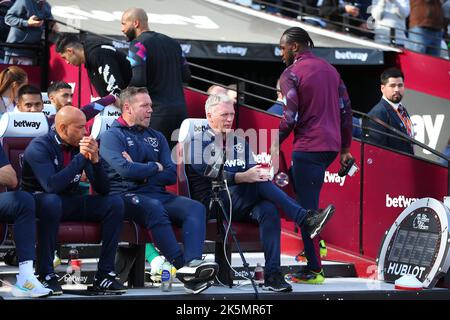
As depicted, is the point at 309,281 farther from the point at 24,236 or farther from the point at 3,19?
the point at 3,19

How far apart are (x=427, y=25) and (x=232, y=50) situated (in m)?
2.96

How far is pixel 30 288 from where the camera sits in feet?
28.5

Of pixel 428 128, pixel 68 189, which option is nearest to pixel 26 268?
pixel 68 189

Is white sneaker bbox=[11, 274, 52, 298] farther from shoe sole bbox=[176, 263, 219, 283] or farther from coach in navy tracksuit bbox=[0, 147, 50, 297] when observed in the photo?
shoe sole bbox=[176, 263, 219, 283]

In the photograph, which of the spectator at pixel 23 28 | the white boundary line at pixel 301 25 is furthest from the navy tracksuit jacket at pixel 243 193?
the white boundary line at pixel 301 25

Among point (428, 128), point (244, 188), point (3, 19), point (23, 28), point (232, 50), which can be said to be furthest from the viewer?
point (428, 128)

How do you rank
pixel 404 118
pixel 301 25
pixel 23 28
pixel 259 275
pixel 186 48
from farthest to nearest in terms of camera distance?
pixel 301 25
pixel 186 48
pixel 23 28
pixel 404 118
pixel 259 275

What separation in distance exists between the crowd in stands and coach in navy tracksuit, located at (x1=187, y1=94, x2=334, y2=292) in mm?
6166

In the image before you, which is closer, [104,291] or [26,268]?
[26,268]

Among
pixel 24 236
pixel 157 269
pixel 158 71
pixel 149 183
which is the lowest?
pixel 157 269

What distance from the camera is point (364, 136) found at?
1161 cm

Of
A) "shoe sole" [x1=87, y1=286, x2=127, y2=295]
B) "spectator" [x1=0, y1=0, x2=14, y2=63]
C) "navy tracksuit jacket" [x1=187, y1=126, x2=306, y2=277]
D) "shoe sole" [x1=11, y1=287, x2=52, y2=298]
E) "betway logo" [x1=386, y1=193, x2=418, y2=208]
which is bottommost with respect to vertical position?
"shoe sole" [x1=87, y1=286, x2=127, y2=295]

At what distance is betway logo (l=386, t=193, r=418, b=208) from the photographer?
11297 millimetres

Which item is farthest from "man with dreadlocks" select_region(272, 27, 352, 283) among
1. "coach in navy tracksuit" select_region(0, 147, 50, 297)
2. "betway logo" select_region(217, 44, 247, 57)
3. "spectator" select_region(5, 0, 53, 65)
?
"betway logo" select_region(217, 44, 247, 57)
